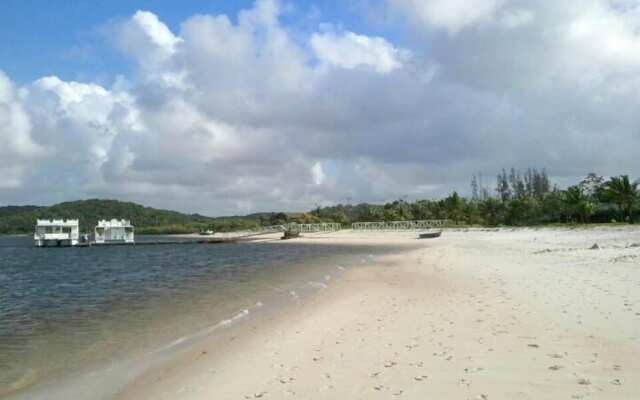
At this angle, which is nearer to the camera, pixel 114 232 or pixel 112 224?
pixel 112 224

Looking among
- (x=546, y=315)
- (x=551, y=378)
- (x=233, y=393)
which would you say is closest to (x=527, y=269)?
(x=546, y=315)

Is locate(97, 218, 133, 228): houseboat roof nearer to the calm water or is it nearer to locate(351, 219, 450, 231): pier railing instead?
locate(351, 219, 450, 231): pier railing

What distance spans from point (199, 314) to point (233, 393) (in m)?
9.91

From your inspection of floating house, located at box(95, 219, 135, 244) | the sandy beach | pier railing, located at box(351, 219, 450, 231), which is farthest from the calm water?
floating house, located at box(95, 219, 135, 244)

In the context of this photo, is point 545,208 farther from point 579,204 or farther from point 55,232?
point 55,232

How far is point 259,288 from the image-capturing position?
2408 centimetres

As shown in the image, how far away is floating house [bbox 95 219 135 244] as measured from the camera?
116m

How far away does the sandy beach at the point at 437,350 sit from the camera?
6.90 meters

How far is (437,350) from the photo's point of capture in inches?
353

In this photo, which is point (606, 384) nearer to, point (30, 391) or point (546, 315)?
point (546, 315)

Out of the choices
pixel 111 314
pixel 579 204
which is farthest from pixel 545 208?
pixel 111 314

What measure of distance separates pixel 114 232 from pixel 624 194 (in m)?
106

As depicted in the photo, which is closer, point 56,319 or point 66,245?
point 56,319

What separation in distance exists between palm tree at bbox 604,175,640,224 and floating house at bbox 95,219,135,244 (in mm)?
99956
